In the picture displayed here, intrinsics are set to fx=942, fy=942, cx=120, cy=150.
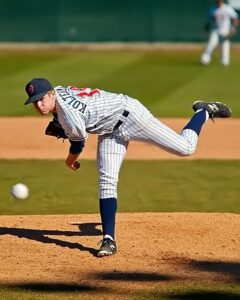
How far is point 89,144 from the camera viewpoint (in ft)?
43.8

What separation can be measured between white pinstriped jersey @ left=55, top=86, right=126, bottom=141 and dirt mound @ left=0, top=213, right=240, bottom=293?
976 mm

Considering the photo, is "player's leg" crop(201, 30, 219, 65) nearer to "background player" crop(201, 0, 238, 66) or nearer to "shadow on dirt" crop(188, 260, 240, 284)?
"background player" crop(201, 0, 238, 66)

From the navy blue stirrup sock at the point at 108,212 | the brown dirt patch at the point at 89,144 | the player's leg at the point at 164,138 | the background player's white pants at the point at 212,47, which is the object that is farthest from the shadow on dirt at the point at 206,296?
the background player's white pants at the point at 212,47

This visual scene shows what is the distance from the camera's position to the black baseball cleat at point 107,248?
23.6 ft

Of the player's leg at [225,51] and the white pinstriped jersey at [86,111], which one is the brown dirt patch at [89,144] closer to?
the white pinstriped jersey at [86,111]

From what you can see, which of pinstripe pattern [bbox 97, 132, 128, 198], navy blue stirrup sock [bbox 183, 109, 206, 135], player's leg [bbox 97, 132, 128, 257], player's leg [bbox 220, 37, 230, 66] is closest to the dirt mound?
player's leg [bbox 97, 132, 128, 257]

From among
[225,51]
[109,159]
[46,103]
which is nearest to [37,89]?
[46,103]

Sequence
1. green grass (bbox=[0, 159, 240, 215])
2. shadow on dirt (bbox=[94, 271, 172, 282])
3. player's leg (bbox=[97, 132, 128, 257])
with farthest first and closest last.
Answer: green grass (bbox=[0, 159, 240, 215]) < player's leg (bbox=[97, 132, 128, 257]) < shadow on dirt (bbox=[94, 271, 172, 282])

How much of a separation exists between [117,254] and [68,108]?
125 cm

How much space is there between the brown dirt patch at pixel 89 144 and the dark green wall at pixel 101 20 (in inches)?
509

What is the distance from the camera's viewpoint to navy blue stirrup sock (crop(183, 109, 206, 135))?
7630mm

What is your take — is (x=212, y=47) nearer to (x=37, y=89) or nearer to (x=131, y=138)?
(x=131, y=138)

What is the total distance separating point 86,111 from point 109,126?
269 millimetres

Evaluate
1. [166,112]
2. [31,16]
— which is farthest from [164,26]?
[166,112]
